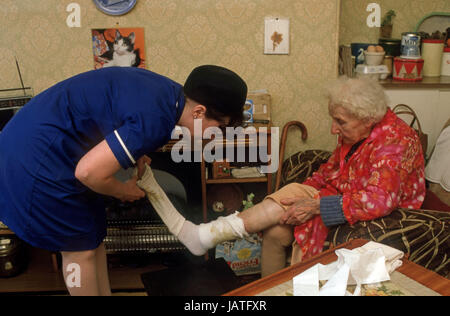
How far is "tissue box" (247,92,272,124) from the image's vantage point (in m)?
2.58

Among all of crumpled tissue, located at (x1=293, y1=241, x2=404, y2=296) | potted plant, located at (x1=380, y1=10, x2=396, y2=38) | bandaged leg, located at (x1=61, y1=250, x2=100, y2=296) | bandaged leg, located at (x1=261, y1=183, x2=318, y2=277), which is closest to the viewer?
crumpled tissue, located at (x1=293, y1=241, x2=404, y2=296)

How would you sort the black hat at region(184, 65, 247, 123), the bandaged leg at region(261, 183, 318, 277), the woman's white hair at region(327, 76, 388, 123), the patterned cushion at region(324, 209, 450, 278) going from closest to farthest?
the black hat at region(184, 65, 247, 123) → the patterned cushion at region(324, 209, 450, 278) → the woman's white hair at region(327, 76, 388, 123) → the bandaged leg at region(261, 183, 318, 277)

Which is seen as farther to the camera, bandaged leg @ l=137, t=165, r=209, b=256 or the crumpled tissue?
bandaged leg @ l=137, t=165, r=209, b=256

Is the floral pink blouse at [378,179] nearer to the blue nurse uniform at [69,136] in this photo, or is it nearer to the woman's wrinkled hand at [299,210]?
the woman's wrinkled hand at [299,210]

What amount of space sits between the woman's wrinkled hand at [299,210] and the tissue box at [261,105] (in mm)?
798

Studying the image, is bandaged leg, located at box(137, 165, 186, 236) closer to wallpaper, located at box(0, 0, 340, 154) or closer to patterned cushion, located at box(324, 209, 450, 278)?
patterned cushion, located at box(324, 209, 450, 278)

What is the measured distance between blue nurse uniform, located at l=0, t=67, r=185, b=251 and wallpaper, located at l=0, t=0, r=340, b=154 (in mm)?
1333

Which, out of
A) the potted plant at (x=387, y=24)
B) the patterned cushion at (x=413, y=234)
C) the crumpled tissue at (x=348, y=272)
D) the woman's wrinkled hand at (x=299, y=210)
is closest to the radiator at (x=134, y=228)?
the woman's wrinkled hand at (x=299, y=210)

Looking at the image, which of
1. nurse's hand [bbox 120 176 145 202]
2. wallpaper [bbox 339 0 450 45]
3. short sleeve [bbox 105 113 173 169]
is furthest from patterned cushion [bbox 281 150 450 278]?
wallpaper [bbox 339 0 450 45]

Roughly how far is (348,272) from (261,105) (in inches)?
61.6

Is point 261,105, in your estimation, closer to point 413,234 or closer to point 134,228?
point 134,228

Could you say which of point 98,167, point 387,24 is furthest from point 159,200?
point 387,24

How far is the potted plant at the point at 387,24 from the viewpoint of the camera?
291 centimetres
